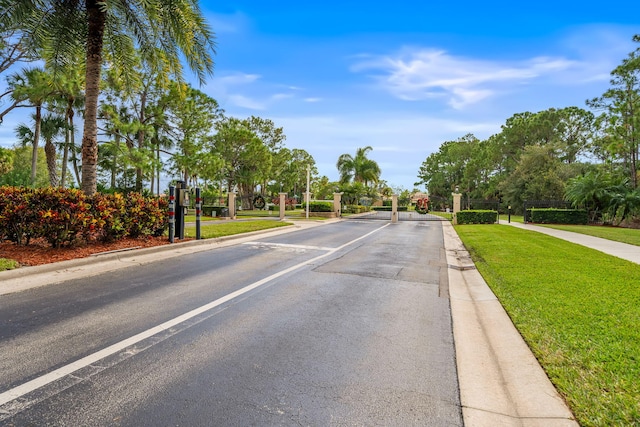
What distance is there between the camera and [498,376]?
3256 millimetres

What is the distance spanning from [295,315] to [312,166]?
240 ft

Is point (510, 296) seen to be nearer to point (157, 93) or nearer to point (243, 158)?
point (157, 93)

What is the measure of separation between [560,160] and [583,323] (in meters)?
49.0

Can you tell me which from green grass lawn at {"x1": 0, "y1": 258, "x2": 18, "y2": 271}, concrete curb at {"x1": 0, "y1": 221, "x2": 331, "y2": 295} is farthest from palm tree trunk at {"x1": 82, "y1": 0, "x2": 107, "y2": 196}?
green grass lawn at {"x1": 0, "y1": 258, "x2": 18, "y2": 271}

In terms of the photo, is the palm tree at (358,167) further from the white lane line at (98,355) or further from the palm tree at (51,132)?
the white lane line at (98,355)

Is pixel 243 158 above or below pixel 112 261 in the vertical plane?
above

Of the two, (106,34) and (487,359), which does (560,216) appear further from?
(106,34)

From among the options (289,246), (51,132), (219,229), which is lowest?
(289,246)

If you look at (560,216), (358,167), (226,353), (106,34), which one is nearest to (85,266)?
(226,353)

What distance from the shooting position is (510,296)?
224 inches

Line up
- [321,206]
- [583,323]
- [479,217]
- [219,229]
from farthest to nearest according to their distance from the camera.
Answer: [321,206] < [479,217] < [219,229] < [583,323]

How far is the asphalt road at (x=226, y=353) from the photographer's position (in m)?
2.56

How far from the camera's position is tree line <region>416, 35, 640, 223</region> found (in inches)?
958

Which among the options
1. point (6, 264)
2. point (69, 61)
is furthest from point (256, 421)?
point (69, 61)
